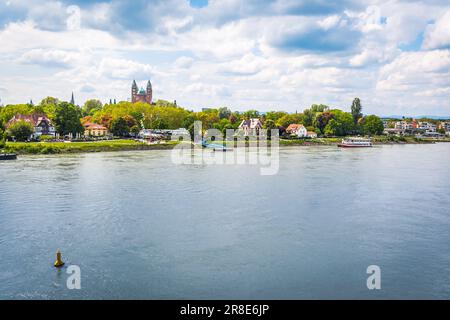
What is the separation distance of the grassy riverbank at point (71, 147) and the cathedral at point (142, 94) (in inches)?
5004

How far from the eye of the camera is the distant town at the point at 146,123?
6919 centimetres

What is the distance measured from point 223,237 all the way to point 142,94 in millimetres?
184650

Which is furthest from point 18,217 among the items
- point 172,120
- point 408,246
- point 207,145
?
point 172,120

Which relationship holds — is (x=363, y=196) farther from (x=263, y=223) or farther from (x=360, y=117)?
(x=360, y=117)

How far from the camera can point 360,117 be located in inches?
5290

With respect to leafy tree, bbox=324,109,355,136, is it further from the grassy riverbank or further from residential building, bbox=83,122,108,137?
residential building, bbox=83,122,108,137

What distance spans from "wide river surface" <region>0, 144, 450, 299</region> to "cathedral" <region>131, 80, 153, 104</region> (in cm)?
16481

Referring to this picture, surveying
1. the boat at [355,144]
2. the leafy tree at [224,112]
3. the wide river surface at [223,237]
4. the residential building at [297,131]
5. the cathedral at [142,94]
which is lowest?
the wide river surface at [223,237]

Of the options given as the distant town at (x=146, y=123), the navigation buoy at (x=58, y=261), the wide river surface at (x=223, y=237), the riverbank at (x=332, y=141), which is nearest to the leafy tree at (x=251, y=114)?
the distant town at (x=146, y=123)

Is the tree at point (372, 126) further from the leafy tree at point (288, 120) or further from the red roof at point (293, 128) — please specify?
the red roof at point (293, 128)

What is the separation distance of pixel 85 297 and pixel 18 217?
11.0 m

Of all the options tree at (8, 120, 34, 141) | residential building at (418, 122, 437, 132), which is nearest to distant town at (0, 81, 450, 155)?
tree at (8, 120, 34, 141)

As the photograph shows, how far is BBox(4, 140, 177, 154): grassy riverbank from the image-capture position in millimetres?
55281

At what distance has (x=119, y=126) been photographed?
81438 millimetres
